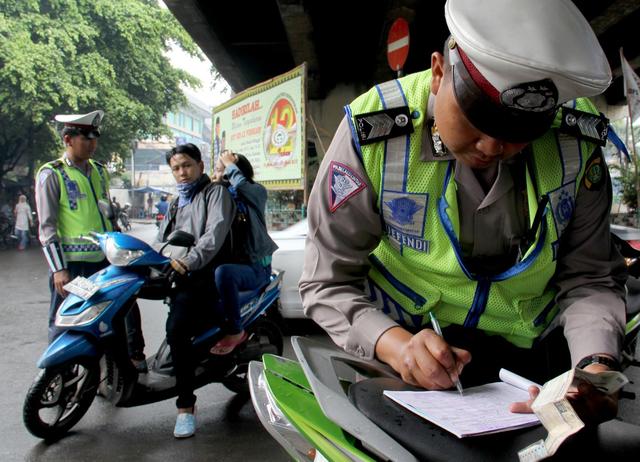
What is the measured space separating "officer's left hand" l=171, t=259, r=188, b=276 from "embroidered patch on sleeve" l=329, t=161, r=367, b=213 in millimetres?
2039

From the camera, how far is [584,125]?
1.20 m

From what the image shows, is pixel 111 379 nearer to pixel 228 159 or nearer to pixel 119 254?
pixel 119 254

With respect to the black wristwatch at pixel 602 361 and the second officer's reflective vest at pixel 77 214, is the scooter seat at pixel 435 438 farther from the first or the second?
the second officer's reflective vest at pixel 77 214

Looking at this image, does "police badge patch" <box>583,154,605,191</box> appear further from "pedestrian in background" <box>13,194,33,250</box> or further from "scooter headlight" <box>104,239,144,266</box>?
"pedestrian in background" <box>13,194,33,250</box>

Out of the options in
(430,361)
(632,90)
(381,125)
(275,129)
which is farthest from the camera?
(275,129)

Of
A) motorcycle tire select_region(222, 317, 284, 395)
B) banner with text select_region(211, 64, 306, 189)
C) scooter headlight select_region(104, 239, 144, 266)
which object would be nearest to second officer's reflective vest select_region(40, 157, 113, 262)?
scooter headlight select_region(104, 239, 144, 266)

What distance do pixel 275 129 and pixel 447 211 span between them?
4.75m

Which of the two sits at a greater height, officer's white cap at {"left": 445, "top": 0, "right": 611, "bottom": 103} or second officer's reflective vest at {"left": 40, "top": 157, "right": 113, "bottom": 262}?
officer's white cap at {"left": 445, "top": 0, "right": 611, "bottom": 103}

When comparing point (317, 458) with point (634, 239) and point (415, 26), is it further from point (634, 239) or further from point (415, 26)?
point (415, 26)

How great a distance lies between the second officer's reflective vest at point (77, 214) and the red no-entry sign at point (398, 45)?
260cm

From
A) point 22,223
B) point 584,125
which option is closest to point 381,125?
point 584,125

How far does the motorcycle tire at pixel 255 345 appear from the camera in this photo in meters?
3.44

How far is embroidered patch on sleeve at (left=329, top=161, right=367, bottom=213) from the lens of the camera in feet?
3.84

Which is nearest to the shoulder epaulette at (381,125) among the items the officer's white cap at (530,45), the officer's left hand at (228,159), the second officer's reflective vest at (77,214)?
the officer's white cap at (530,45)
